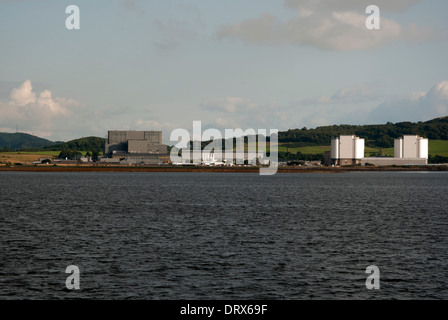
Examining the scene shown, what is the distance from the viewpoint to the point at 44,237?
156 ft

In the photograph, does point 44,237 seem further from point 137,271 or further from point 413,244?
point 413,244

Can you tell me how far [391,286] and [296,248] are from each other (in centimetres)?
1277

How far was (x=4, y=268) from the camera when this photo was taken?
33.8 metres

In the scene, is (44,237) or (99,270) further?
(44,237)
